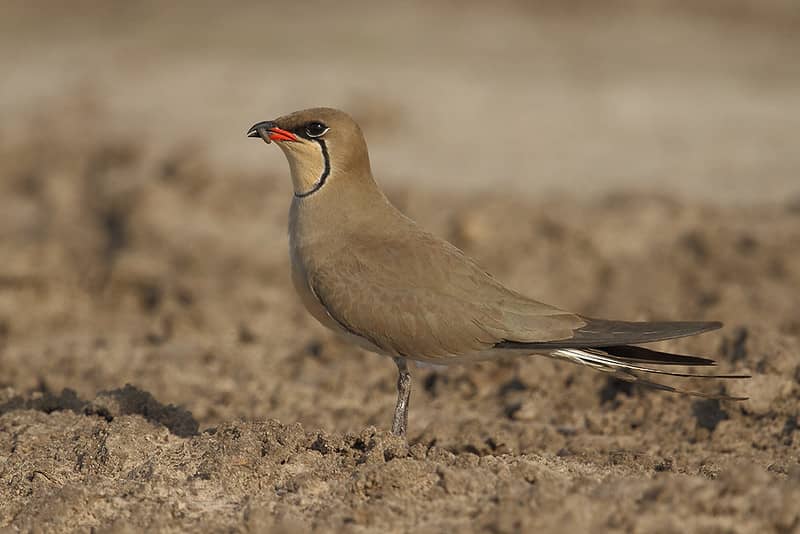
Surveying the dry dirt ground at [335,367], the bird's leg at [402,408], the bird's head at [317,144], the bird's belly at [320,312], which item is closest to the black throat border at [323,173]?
the bird's head at [317,144]

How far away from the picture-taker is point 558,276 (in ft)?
27.4

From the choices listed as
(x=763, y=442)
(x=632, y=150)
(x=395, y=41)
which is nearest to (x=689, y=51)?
(x=395, y=41)

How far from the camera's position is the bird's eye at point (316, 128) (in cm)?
520

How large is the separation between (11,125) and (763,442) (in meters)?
9.14

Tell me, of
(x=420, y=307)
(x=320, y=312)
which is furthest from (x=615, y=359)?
(x=320, y=312)

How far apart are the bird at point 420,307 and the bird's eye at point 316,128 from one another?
1cm

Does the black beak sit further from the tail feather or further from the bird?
the tail feather

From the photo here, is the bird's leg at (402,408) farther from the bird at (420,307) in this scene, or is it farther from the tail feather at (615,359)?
the tail feather at (615,359)

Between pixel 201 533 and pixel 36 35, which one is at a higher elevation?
pixel 36 35

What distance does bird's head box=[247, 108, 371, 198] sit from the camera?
5.20 metres

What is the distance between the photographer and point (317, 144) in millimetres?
5227

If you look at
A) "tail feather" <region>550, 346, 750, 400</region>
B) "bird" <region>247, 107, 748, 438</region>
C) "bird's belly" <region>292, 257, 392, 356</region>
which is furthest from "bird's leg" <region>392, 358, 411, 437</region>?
"tail feather" <region>550, 346, 750, 400</region>

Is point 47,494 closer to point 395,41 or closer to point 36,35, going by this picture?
point 395,41

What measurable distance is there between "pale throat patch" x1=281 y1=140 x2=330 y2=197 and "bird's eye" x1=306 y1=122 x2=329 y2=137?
0.13 ft
